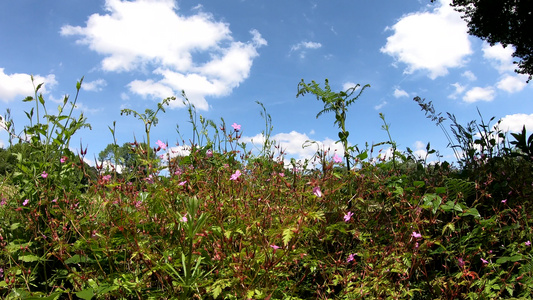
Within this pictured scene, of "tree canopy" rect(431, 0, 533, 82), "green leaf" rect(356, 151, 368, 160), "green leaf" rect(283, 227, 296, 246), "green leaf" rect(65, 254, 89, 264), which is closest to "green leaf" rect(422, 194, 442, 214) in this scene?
"green leaf" rect(356, 151, 368, 160)

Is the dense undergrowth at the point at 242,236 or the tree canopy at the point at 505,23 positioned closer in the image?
the dense undergrowth at the point at 242,236

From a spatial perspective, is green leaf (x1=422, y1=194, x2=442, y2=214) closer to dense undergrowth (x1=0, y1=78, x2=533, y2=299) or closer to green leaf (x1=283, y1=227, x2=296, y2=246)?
dense undergrowth (x1=0, y1=78, x2=533, y2=299)

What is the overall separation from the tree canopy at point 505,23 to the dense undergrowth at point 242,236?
10.6 metres

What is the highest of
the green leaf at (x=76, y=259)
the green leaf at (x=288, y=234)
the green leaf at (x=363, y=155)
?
the green leaf at (x=363, y=155)

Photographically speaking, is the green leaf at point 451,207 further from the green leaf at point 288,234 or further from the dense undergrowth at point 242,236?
the green leaf at point 288,234

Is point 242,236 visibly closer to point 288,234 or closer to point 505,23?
point 288,234

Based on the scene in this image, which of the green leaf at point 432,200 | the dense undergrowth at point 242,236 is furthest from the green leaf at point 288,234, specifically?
the green leaf at point 432,200

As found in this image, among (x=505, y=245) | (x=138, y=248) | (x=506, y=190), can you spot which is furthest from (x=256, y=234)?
(x=506, y=190)

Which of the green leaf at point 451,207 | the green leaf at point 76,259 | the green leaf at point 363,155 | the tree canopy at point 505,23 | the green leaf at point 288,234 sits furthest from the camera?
the tree canopy at point 505,23

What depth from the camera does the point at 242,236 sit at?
6.44ft

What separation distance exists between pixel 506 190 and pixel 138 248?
3.02m

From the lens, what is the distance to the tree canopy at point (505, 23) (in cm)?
1094

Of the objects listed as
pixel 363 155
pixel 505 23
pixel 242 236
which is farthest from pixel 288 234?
pixel 505 23

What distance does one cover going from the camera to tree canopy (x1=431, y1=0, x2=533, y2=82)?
35.9 feet
